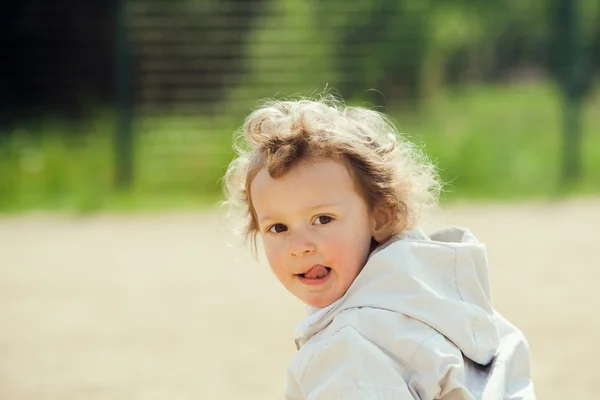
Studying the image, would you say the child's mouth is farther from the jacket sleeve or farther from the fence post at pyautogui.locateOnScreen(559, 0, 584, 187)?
the fence post at pyautogui.locateOnScreen(559, 0, 584, 187)

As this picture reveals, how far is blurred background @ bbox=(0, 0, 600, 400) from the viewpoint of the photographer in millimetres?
4172

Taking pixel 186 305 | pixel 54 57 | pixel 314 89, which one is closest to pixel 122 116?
pixel 314 89

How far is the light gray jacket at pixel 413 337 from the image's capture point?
1807mm

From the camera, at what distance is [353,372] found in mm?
1798

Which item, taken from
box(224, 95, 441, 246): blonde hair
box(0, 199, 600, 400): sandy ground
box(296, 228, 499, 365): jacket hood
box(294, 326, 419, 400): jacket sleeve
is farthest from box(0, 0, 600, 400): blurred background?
box(294, 326, 419, 400): jacket sleeve

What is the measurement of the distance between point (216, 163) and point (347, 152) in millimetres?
6516

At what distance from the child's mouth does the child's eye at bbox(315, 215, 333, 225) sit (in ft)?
0.29

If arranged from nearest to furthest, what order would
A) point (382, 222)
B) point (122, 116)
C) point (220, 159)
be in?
point (382, 222), point (122, 116), point (220, 159)

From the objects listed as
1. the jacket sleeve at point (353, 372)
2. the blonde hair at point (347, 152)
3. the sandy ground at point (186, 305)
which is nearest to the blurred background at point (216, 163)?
the sandy ground at point (186, 305)

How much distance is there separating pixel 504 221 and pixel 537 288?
1852 mm

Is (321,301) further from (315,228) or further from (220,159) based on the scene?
(220,159)

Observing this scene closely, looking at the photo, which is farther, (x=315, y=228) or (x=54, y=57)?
(x=54, y=57)

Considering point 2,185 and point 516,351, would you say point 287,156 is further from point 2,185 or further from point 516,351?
point 2,185

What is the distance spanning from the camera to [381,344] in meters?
1.84
